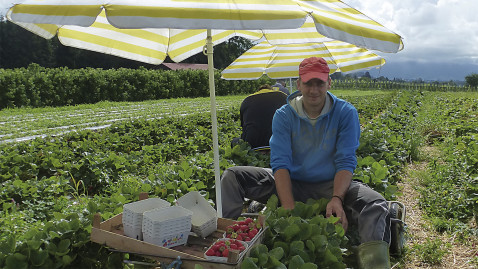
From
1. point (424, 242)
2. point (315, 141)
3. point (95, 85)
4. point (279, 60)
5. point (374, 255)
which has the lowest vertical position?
point (424, 242)

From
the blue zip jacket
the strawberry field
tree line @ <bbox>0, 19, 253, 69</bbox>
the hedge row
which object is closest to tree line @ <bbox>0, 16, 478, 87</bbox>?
tree line @ <bbox>0, 19, 253, 69</bbox>

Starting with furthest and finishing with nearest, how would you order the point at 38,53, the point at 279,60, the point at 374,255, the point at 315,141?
the point at 38,53 < the point at 279,60 < the point at 315,141 < the point at 374,255

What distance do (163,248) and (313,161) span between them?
1544 millimetres

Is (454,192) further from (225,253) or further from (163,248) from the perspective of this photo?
(163,248)

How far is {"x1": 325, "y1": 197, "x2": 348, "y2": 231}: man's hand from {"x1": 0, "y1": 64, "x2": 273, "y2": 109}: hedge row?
19120 mm

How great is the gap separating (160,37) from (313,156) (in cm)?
168

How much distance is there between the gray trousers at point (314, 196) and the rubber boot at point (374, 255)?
0.06 meters

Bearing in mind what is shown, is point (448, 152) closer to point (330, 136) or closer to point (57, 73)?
point (330, 136)

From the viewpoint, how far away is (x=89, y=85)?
2420cm

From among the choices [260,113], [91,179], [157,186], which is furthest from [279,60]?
[157,186]

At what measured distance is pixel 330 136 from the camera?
3.57 metres

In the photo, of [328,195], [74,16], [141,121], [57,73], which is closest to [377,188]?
[328,195]

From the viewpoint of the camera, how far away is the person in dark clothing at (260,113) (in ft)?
18.3

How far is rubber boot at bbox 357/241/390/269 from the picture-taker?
313 cm
